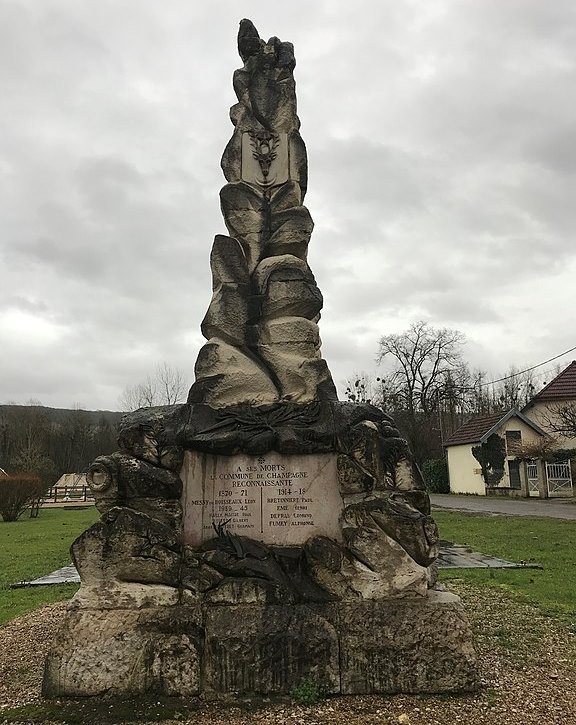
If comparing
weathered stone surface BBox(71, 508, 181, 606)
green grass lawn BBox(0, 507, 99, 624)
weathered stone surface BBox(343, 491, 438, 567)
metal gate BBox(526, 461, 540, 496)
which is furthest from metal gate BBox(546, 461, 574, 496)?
weathered stone surface BBox(71, 508, 181, 606)

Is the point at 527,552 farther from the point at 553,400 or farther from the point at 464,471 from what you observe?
the point at 464,471

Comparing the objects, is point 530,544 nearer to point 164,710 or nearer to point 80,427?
point 164,710

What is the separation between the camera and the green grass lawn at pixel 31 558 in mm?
8039

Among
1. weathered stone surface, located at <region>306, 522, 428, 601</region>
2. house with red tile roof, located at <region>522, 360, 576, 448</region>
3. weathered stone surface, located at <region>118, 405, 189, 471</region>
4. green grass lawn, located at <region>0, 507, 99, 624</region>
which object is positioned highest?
house with red tile roof, located at <region>522, 360, 576, 448</region>

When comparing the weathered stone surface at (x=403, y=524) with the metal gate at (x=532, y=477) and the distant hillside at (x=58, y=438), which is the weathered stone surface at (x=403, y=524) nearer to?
the metal gate at (x=532, y=477)

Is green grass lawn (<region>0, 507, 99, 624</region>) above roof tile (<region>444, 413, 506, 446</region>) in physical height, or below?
below

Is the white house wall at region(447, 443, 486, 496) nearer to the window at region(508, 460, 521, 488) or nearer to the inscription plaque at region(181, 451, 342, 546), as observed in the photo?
the window at region(508, 460, 521, 488)

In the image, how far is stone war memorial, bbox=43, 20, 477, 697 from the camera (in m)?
4.19

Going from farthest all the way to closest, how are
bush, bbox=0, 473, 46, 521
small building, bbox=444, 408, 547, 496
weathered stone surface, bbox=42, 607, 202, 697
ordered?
small building, bbox=444, 408, 547, 496 → bush, bbox=0, 473, 46, 521 → weathered stone surface, bbox=42, 607, 202, 697

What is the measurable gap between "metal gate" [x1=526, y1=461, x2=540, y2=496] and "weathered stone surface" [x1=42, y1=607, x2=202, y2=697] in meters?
28.5

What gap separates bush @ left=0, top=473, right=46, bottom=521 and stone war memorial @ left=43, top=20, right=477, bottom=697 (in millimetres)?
19872

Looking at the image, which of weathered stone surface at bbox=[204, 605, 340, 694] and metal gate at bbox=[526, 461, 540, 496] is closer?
weathered stone surface at bbox=[204, 605, 340, 694]

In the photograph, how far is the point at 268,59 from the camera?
6320mm

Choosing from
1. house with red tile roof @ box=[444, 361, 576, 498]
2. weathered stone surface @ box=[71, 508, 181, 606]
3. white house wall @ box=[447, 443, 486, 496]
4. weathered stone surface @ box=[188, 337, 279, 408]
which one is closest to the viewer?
weathered stone surface @ box=[71, 508, 181, 606]
